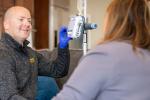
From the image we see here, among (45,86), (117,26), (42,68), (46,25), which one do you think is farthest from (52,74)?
(46,25)

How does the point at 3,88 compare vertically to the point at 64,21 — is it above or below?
below

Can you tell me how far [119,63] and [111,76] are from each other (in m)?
0.05

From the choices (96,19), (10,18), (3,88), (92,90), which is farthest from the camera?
(96,19)

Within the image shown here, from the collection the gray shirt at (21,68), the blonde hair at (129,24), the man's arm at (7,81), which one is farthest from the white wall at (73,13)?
the blonde hair at (129,24)

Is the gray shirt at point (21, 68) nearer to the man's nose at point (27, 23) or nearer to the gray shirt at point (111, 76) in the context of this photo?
the man's nose at point (27, 23)

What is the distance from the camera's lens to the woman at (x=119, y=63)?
915 millimetres

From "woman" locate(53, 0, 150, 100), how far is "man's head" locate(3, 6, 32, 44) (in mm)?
1077

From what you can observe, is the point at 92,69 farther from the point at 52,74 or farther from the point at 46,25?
the point at 46,25

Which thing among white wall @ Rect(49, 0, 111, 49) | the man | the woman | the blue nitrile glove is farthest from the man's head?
white wall @ Rect(49, 0, 111, 49)

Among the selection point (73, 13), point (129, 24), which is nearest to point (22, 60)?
point (129, 24)

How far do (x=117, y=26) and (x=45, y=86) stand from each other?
155 cm

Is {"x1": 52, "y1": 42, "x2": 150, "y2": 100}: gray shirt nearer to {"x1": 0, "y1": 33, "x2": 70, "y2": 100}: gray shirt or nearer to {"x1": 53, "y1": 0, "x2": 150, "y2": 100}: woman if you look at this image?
{"x1": 53, "y1": 0, "x2": 150, "y2": 100}: woman

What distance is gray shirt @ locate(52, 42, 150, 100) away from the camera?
0.91m

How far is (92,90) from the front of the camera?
3.00ft
